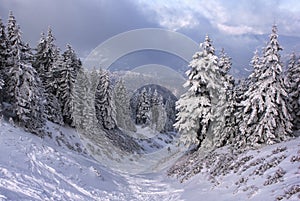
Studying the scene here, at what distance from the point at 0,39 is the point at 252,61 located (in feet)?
76.0

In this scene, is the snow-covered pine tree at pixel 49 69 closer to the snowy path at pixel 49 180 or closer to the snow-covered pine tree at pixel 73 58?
the snow-covered pine tree at pixel 73 58

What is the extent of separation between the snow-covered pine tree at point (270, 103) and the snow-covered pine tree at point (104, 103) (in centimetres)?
3954

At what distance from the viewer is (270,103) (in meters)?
21.2

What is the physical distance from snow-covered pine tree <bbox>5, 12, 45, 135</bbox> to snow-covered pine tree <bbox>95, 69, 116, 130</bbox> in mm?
30221

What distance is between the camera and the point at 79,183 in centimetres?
1550

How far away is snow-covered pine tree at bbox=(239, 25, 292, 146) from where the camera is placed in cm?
2122

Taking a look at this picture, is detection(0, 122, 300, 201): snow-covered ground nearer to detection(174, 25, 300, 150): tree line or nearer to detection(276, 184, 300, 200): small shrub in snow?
detection(276, 184, 300, 200): small shrub in snow

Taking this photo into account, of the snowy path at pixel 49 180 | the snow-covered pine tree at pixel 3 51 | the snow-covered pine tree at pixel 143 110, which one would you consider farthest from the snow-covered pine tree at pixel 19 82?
the snow-covered pine tree at pixel 143 110

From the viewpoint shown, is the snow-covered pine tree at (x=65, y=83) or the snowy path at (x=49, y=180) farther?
the snow-covered pine tree at (x=65, y=83)

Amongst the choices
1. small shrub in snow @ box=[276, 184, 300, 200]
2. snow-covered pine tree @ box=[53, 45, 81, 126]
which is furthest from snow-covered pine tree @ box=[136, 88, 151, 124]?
small shrub in snow @ box=[276, 184, 300, 200]

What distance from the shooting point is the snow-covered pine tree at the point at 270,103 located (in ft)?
69.6

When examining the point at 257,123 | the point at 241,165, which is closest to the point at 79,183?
the point at 241,165

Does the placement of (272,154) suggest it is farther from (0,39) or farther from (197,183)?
(0,39)

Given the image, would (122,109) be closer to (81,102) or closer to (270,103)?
(81,102)
